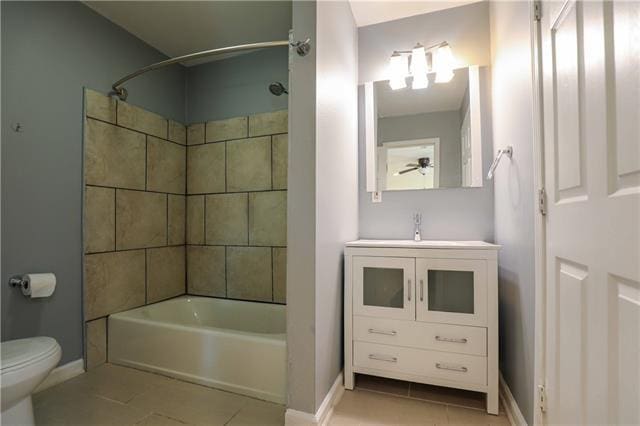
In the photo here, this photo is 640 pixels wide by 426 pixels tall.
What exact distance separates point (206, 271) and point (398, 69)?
243 cm

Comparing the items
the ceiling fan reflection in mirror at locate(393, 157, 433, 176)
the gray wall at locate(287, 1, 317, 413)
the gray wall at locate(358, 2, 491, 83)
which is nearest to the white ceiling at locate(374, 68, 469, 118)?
the gray wall at locate(358, 2, 491, 83)

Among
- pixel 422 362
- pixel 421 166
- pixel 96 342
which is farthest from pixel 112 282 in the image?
pixel 421 166

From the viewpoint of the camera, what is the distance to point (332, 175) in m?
1.70

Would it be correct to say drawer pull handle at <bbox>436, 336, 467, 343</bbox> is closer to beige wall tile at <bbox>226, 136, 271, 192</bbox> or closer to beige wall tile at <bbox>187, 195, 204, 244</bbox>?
beige wall tile at <bbox>226, 136, 271, 192</bbox>

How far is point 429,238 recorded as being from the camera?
7.00 feet

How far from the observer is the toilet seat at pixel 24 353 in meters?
1.23

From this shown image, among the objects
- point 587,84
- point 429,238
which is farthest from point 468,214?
point 587,84

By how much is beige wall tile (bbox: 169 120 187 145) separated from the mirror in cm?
183

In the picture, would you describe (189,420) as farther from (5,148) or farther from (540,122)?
(540,122)

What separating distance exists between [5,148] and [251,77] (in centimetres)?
180

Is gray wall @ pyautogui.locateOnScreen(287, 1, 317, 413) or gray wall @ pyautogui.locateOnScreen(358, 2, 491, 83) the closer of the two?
gray wall @ pyautogui.locateOnScreen(287, 1, 317, 413)

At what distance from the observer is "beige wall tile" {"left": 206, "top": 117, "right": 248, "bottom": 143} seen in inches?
105

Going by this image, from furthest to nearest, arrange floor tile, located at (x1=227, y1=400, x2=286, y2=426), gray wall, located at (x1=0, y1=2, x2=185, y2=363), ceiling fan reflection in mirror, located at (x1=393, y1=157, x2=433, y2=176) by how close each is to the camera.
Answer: ceiling fan reflection in mirror, located at (x1=393, y1=157, x2=433, y2=176) → gray wall, located at (x1=0, y1=2, x2=185, y2=363) → floor tile, located at (x1=227, y1=400, x2=286, y2=426)

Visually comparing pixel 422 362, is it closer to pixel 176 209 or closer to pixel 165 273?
pixel 165 273
